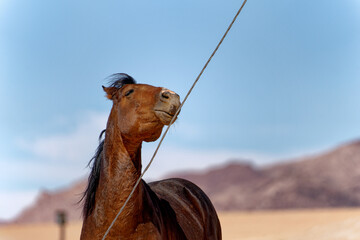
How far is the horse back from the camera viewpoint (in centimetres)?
522

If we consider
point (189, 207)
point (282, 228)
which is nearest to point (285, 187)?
point (282, 228)

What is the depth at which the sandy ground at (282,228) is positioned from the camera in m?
15.7

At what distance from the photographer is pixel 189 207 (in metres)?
5.56

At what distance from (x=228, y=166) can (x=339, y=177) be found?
12928 millimetres

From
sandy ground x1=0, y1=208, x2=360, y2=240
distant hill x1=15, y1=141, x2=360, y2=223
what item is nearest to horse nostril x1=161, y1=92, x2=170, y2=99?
sandy ground x1=0, y1=208, x2=360, y2=240

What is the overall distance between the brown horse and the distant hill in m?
43.4

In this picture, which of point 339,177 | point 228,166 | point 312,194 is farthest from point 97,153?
point 228,166

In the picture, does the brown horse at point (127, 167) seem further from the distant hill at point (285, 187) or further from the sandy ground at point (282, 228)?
the distant hill at point (285, 187)

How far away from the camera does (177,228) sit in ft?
15.7

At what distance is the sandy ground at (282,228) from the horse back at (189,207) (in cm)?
884

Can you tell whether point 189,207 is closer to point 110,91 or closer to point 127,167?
point 127,167

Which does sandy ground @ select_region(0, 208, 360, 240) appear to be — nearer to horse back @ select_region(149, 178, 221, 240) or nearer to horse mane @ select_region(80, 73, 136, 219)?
horse back @ select_region(149, 178, 221, 240)

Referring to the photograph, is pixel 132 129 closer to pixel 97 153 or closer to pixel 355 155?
pixel 97 153

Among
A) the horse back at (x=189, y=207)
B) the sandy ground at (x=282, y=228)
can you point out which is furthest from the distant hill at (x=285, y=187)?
the horse back at (x=189, y=207)
